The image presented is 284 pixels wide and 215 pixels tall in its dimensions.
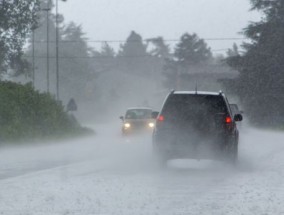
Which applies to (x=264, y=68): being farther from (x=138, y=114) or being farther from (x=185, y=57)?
(x=185, y=57)

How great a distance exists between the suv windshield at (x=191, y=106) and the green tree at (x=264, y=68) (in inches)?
2095

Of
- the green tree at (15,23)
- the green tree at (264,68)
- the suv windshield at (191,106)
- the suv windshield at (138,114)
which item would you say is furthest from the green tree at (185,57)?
the suv windshield at (191,106)

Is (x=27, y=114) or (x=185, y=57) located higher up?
(x=185, y=57)

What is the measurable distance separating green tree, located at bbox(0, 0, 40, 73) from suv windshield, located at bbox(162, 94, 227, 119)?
42.8 m

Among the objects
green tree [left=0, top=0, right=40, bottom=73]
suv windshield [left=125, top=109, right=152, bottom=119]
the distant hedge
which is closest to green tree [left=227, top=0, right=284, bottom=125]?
green tree [left=0, top=0, right=40, bottom=73]

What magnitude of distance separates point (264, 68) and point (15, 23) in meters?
21.9

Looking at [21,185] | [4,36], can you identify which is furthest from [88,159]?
[4,36]

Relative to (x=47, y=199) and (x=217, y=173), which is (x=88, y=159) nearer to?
(x=217, y=173)

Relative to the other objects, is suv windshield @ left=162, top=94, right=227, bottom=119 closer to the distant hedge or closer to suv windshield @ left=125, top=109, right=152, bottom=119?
the distant hedge

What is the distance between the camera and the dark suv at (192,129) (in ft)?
66.5

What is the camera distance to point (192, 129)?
66.7ft

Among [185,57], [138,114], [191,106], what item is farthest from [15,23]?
[185,57]

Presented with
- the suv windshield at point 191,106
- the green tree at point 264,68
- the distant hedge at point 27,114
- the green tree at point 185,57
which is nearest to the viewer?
the suv windshield at point 191,106

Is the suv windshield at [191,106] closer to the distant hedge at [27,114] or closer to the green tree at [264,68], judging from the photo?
the distant hedge at [27,114]
